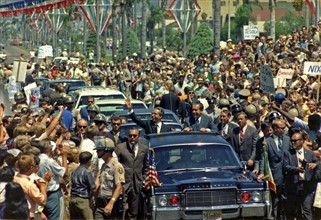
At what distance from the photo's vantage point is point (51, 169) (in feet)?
47.9

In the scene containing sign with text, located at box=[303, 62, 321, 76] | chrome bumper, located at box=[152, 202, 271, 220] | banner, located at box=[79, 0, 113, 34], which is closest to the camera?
chrome bumper, located at box=[152, 202, 271, 220]

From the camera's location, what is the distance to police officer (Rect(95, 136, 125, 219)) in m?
15.5

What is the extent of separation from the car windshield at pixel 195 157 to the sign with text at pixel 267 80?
20.7 feet

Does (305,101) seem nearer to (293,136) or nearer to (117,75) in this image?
(293,136)

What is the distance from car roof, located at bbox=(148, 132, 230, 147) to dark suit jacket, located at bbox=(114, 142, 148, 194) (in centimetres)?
45

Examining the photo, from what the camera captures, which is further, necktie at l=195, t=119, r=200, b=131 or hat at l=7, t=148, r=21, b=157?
necktie at l=195, t=119, r=200, b=131

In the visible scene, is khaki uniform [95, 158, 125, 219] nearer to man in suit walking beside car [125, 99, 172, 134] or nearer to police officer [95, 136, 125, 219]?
police officer [95, 136, 125, 219]

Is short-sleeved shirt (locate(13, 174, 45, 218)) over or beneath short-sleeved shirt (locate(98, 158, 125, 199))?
over

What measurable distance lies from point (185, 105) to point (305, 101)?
481cm

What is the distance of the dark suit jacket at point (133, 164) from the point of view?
16703mm

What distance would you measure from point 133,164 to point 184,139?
1.02m

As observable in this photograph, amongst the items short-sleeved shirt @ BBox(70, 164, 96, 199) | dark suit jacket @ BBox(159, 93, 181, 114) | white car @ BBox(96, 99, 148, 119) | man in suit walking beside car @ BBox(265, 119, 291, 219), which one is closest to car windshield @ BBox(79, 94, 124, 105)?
white car @ BBox(96, 99, 148, 119)

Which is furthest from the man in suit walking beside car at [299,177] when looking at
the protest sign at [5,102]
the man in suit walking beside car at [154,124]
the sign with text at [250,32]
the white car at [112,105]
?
the sign with text at [250,32]

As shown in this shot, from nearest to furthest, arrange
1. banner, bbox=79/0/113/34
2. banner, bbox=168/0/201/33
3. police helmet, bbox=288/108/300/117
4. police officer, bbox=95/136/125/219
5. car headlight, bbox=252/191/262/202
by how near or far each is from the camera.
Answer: police officer, bbox=95/136/125/219, car headlight, bbox=252/191/262/202, police helmet, bbox=288/108/300/117, banner, bbox=168/0/201/33, banner, bbox=79/0/113/34
